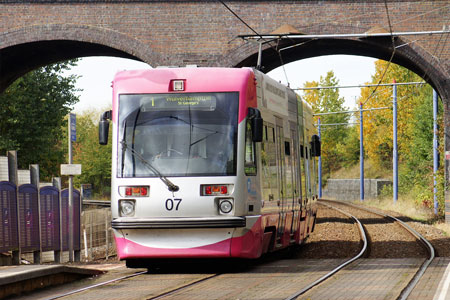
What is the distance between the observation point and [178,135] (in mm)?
12539

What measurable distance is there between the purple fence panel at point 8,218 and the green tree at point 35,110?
74.9 ft

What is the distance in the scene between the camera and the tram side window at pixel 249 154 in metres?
12.7

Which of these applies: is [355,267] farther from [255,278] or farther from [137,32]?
[137,32]

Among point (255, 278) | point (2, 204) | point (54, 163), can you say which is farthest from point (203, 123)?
point (54, 163)

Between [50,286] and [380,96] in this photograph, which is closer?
[50,286]

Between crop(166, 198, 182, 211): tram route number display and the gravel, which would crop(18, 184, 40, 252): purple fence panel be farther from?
crop(166, 198, 182, 211): tram route number display

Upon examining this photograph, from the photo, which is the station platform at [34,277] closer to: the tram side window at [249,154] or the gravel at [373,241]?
the tram side window at [249,154]

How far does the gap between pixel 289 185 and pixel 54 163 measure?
33217 mm

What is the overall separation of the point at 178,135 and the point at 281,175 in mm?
2990

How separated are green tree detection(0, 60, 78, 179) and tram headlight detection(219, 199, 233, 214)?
95.5 ft

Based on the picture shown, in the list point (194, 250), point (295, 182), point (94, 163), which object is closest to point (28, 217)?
point (295, 182)

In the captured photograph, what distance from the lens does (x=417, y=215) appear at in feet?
112

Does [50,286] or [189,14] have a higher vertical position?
[189,14]

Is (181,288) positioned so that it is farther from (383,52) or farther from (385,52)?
(383,52)
